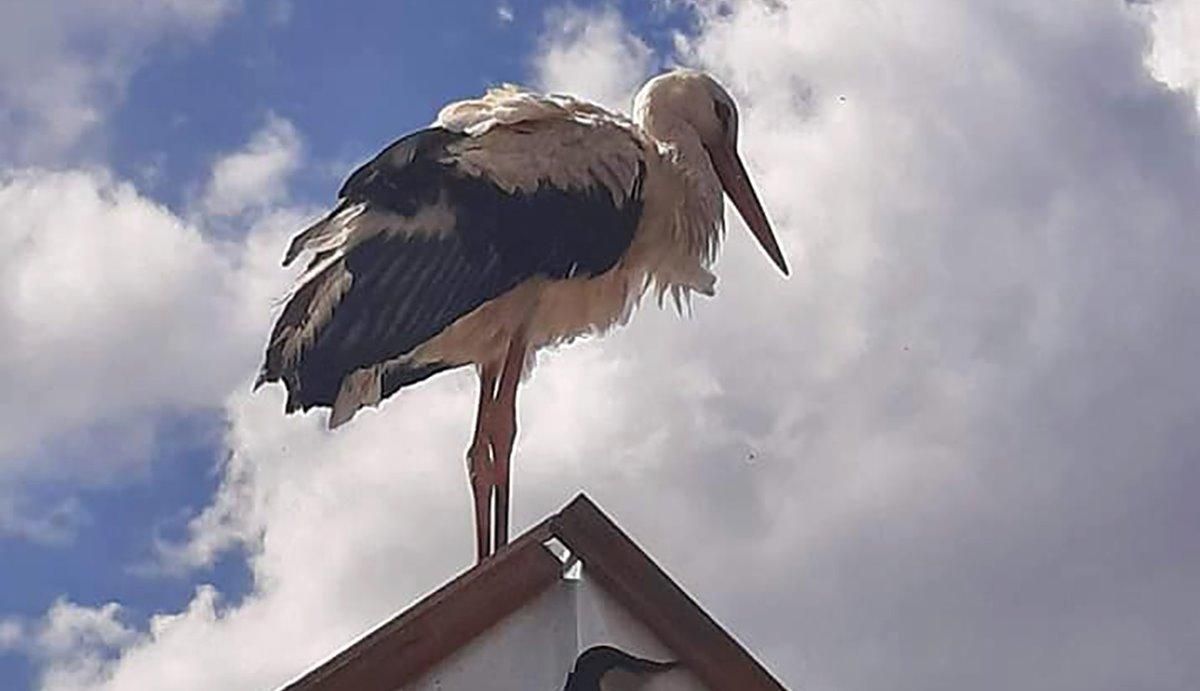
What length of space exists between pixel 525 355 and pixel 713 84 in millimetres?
1444

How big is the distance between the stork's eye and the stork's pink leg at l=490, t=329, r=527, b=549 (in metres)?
1.29

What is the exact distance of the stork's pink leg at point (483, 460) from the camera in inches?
288

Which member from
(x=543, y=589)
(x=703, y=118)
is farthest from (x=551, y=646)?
(x=703, y=118)

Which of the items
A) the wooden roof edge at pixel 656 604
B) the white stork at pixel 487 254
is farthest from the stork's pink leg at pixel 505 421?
the wooden roof edge at pixel 656 604

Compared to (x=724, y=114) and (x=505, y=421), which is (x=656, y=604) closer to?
(x=505, y=421)

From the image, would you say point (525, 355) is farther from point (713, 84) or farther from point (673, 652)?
point (673, 652)

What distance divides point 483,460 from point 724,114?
5.96ft

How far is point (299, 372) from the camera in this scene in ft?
23.8

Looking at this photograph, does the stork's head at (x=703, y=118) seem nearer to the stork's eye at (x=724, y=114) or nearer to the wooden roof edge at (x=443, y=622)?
the stork's eye at (x=724, y=114)

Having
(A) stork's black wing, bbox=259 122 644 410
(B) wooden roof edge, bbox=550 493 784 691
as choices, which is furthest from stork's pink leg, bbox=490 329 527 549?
(B) wooden roof edge, bbox=550 493 784 691

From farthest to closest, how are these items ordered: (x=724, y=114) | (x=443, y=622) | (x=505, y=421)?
(x=724, y=114) → (x=505, y=421) → (x=443, y=622)

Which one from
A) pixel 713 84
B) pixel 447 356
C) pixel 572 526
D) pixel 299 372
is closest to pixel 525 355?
pixel 447 356

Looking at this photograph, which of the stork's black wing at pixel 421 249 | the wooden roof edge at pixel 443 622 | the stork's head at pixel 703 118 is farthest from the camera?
the stork's head at pixel 703 118

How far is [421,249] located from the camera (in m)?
7.43
